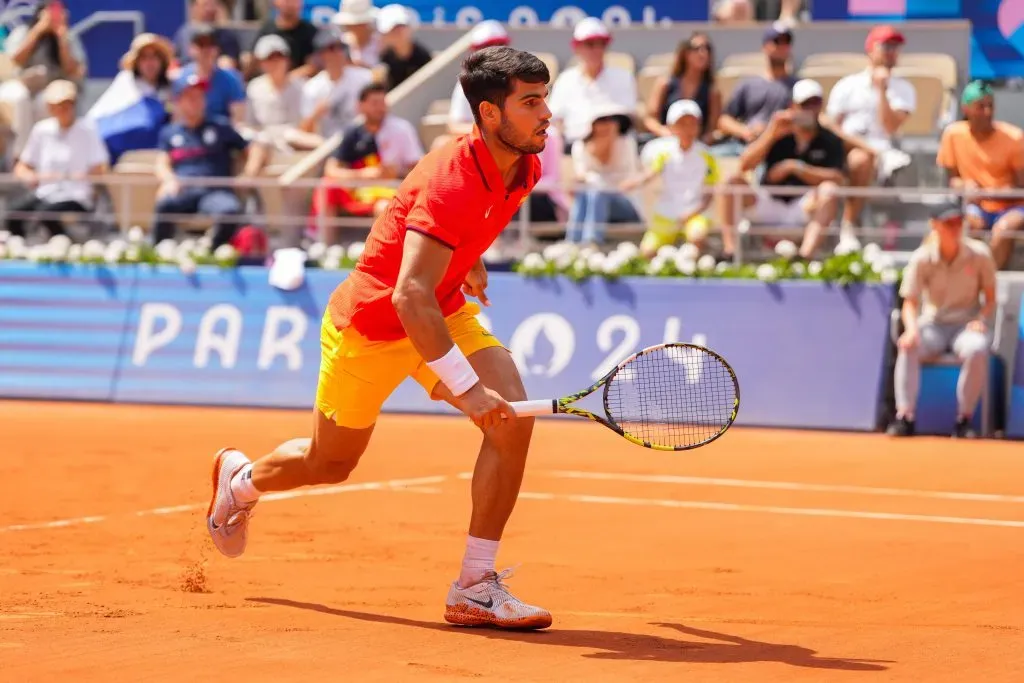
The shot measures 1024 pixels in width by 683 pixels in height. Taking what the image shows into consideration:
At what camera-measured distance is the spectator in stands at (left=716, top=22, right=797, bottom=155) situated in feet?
47.5

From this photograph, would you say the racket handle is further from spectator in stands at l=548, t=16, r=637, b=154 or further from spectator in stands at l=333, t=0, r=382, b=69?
spectator in stands at l=333, t=0, r=382, b=69

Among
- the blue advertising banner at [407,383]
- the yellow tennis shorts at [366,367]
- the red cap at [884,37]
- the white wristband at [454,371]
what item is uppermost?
the red cap at [884,37]

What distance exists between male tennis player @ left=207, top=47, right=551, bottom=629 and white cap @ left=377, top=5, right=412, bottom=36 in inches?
416

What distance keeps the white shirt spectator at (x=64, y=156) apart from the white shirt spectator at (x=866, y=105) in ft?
22.5

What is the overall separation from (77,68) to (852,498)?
1175cm

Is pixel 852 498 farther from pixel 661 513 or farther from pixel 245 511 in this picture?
pixel 245 511

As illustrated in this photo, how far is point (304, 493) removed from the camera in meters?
9.54

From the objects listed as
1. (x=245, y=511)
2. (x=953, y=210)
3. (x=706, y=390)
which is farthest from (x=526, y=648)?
(x=953, y=210)

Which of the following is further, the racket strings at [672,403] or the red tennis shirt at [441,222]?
the racket strings at [672,403]

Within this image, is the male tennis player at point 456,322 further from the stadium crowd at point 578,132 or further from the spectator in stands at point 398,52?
the spectator in stands at point 398,52

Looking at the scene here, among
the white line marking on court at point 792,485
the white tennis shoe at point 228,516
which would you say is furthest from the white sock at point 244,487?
the white line marking on court at point 792,485

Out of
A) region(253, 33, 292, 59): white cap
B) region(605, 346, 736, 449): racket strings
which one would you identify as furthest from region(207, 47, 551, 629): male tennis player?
region(253, 33, 292, 59): white cap

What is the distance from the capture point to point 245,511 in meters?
6.86

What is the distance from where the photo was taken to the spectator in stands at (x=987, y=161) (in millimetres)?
13156
